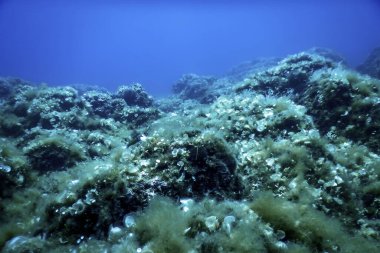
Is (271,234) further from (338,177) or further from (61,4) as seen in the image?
(61,4)

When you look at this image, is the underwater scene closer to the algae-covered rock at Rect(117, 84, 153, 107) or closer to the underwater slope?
the underwater slope

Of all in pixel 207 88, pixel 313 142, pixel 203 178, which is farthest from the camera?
pixel 207 88

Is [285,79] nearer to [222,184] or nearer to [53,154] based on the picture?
[222,184]

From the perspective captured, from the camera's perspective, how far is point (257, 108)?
718 centimetres

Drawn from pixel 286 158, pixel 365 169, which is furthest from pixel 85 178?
pixel 365 169

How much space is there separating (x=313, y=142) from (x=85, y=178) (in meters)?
4.06

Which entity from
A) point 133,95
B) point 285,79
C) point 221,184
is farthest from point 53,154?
point 133,95

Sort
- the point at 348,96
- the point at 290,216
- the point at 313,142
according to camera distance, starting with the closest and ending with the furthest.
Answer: the point at 290,216
the point at 313,142
the point at 348,96

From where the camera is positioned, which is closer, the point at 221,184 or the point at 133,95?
the point at 221,184

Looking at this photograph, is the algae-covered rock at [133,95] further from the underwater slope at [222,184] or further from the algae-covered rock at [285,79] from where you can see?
the underwater slope at [222,184]

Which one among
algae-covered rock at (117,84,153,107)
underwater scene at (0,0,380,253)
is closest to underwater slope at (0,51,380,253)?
underwater scene at (0,0,380,253)

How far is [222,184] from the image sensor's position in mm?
4398

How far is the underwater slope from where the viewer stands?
11.1 feet

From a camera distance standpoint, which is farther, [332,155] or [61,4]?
[61,4]
